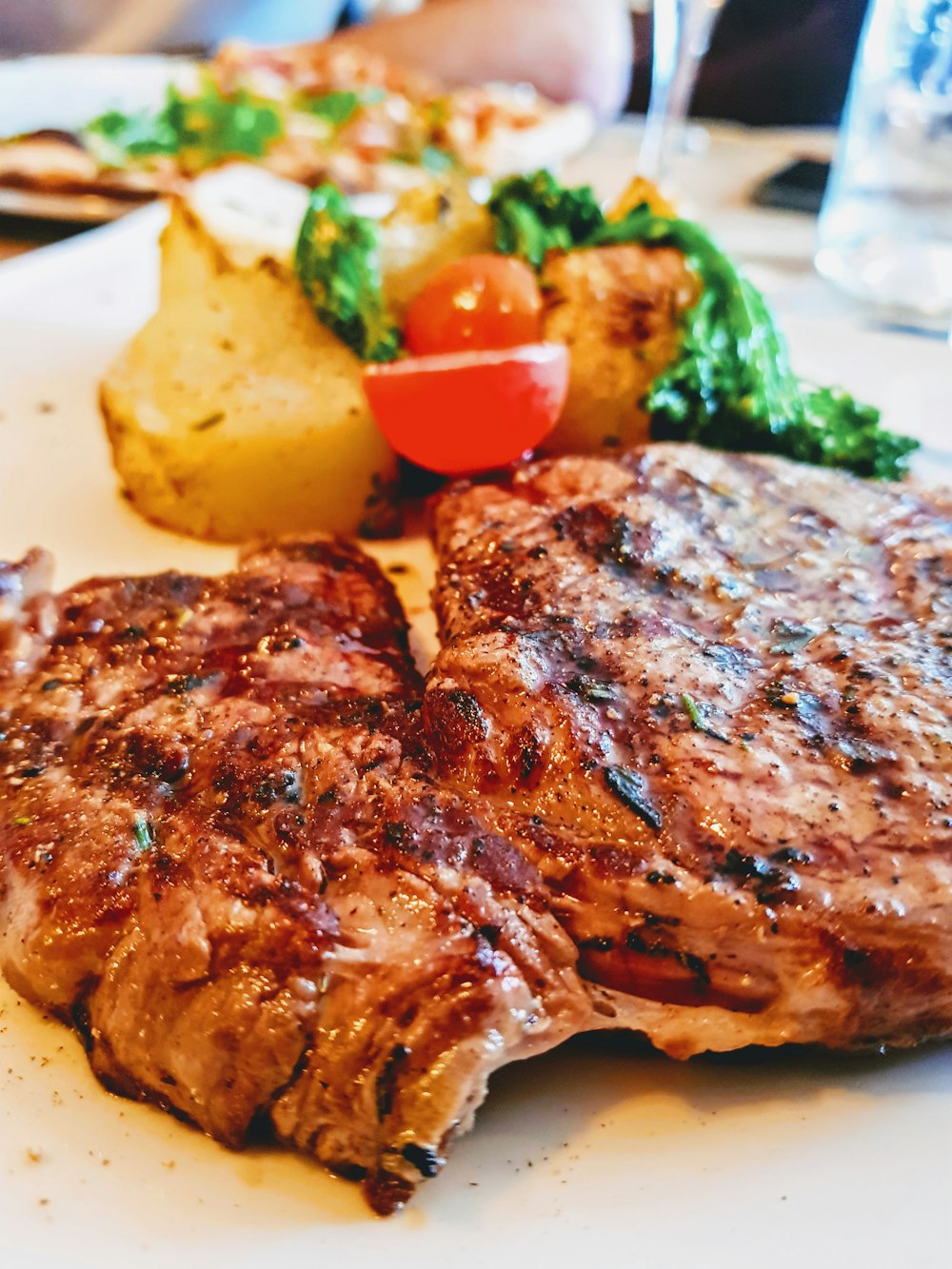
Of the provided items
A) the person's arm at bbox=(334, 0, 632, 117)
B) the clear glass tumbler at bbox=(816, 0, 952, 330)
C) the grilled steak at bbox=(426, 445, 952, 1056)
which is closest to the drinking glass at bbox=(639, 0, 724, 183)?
the clear glass tumbler at bbox=(816, 0, 952, 330)

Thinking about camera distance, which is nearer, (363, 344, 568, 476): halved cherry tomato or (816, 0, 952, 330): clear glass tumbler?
(363, 344, 568, 476): halved cherry tomato

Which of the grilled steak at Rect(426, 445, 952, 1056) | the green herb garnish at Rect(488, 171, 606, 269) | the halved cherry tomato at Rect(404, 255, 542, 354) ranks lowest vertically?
the grilled steak at Rect(426, 445, 952, 1056)

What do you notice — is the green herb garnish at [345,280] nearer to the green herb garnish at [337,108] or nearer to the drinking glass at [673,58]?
the drinking glass at [673,58]

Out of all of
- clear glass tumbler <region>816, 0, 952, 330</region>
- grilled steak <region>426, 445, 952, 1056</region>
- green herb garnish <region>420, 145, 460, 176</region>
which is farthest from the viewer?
green herb garnish <region>420, 145, 460, 176</region>

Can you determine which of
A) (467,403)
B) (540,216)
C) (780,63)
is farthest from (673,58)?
(780,63)

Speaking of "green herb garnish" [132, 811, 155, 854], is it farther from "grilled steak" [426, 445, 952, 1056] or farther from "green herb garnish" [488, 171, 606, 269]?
"green herb garnish" [488, 171, 606, 269]

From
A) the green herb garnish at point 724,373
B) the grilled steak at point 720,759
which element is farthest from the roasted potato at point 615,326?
the grilled steak at point 720,759

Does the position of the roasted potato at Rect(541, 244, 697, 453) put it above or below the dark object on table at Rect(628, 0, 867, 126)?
below
